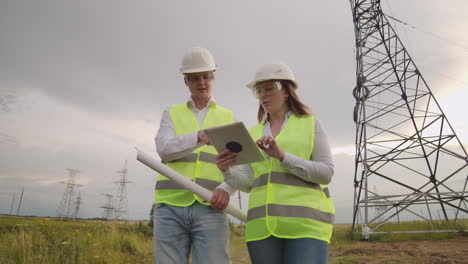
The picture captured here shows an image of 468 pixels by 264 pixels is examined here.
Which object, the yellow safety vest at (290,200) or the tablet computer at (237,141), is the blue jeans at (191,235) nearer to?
the yellow safety vest at (290,200)

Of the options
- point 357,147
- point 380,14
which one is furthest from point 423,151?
point 380,14

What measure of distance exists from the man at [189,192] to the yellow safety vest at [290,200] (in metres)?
0.37

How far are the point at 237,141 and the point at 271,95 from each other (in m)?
0.44

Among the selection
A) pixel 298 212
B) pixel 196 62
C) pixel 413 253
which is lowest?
pixel 413 253

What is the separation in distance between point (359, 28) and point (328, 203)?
546 inches

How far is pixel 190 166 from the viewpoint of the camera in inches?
105

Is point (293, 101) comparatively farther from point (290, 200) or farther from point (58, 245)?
point (58, 245)

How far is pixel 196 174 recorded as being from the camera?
2652mm

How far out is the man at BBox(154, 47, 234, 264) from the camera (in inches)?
97.0

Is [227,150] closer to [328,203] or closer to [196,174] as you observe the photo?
[196,174]

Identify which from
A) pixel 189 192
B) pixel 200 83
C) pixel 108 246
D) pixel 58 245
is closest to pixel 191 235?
pixel 189 192

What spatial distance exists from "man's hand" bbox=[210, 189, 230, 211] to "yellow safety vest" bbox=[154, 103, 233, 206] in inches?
4.4

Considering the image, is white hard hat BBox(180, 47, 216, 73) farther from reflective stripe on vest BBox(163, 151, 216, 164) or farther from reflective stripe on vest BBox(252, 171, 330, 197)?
reflective stripe on vest BBox(252, 171, 330, 197)

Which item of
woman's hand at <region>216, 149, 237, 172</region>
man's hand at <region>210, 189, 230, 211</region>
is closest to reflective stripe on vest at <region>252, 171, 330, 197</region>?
woman's hand at <region>216, 149, 237, 172</region>
